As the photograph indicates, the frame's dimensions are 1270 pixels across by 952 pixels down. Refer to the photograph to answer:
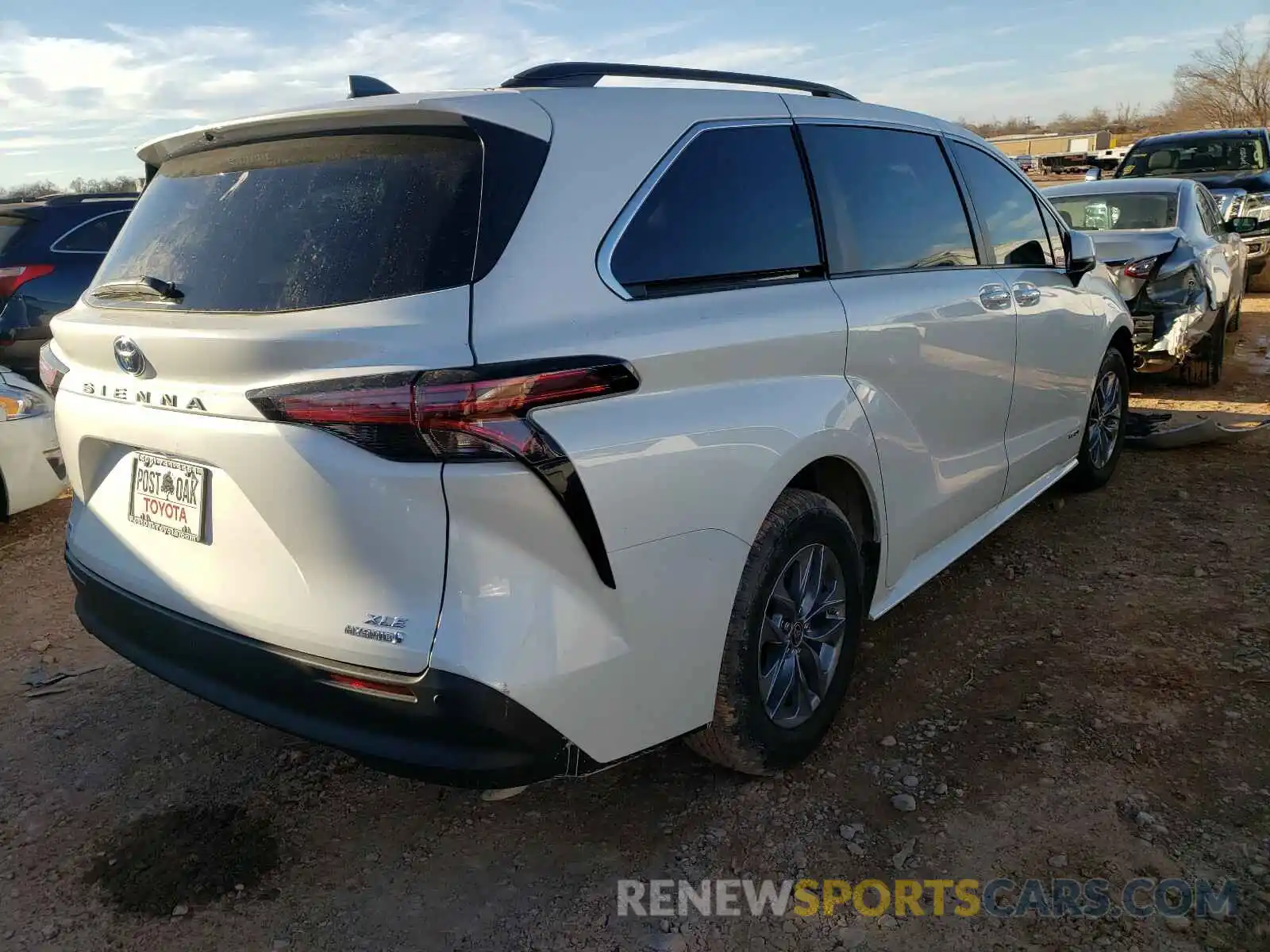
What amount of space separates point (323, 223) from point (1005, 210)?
118 inches

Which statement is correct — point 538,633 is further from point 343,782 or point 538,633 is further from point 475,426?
point 343,782

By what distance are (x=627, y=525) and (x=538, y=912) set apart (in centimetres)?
101

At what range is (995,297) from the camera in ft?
12.1

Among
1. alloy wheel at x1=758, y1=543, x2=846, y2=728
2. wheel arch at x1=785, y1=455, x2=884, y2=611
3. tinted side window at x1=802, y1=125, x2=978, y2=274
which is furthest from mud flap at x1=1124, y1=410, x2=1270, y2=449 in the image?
alloy wheel at x1=758, y1=543, x2=846, y2=728

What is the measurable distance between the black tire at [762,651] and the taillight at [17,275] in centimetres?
622

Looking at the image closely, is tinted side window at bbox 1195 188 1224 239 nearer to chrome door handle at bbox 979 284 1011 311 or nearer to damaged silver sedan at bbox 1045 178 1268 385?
damaged silver sedan at bbox 1045 178 1268 385

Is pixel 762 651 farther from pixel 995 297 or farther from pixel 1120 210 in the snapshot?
pixel 1120 210

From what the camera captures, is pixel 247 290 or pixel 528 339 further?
pixel 247 290

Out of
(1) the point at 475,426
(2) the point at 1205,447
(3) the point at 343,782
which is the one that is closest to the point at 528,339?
(1) the point at 475,426

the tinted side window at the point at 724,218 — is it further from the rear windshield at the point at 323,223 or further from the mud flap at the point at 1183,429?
the mud flap at the point at 1183,429

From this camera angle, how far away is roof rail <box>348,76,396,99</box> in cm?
264

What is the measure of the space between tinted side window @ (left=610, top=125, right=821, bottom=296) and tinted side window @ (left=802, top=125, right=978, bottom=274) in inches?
4.9

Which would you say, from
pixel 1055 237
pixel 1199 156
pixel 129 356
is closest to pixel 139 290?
pixel 129 356

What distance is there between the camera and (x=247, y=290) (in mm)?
2188
